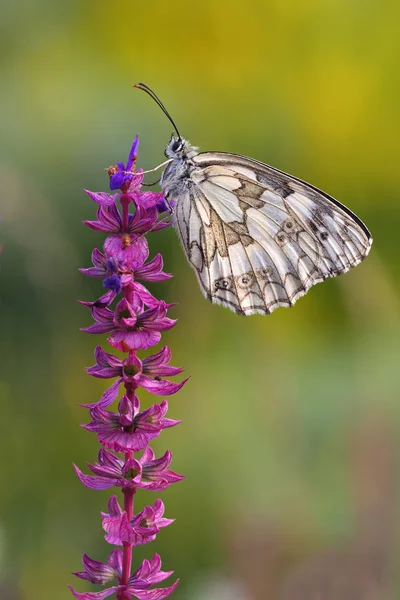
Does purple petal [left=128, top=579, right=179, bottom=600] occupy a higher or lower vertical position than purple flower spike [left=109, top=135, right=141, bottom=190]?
lower

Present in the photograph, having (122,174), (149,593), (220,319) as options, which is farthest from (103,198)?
(220,319)

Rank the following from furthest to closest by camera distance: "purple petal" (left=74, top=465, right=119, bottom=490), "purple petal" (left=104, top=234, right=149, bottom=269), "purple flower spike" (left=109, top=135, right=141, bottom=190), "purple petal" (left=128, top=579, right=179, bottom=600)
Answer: "purple flower spike" (left=109, top=135, right=141, bottom=190)
"purple petal" (left=104, top=234, right=149, bottom=269)
"purple petal" (left=74, top=465, right=119, bottom=490)
"purple petal" (left=128, top=579, right=179, bottom=600)

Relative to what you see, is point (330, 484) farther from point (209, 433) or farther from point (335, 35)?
point (335, 35)

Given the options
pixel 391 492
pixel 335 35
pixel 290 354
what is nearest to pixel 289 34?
pixel 335 35

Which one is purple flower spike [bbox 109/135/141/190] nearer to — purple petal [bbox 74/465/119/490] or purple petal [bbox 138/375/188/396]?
purple petal [bbox 138/375/188/396]

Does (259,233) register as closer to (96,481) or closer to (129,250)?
(129,250)

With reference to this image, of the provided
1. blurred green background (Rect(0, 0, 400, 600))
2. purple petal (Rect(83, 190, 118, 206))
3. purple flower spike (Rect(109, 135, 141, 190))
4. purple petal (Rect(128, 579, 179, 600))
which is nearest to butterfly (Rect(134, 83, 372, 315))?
blurred green background (Rect(0, 0, 400, 600))
